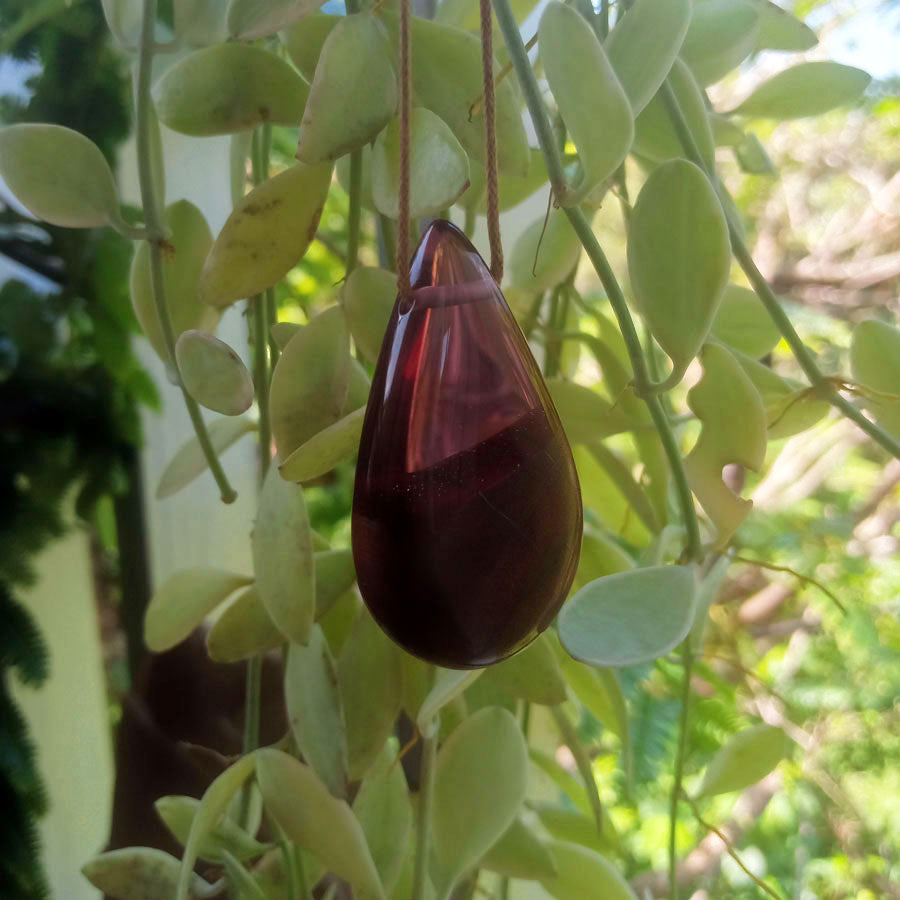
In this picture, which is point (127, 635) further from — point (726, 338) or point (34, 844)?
point (726, 338)

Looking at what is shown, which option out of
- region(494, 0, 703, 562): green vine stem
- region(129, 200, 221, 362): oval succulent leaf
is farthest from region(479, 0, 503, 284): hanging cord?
region(129, 200, 221, 362): oval succulent leaf

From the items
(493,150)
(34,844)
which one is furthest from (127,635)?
(493,150)

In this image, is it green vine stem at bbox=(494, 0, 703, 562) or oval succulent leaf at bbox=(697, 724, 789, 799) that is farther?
oval succulent leaf at bbox=(697, 724, 789, 799)

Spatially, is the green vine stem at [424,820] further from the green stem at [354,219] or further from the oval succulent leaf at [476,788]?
the green stem at [354,219]

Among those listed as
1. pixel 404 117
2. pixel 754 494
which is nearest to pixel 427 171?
pixel 404 117

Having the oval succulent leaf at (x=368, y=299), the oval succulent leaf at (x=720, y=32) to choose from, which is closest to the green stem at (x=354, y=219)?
the oval succulent leaf at (x=368, y=299)

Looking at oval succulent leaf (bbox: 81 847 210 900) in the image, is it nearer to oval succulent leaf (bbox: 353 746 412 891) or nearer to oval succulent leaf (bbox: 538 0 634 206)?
oval succulent leaf (bbox: 353 746 412 891)

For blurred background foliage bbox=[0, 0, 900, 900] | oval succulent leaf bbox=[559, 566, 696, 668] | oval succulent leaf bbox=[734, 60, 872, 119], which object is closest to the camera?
oval succulent leaf bbox=[559, 566, 696, 668]
